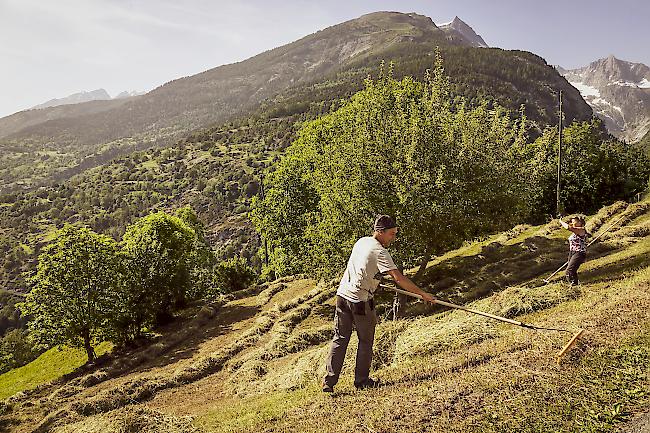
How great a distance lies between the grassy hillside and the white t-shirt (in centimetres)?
194

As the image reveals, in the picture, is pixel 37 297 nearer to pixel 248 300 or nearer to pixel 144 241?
pixel 144 241

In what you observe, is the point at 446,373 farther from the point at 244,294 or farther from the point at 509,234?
the point at 244,294

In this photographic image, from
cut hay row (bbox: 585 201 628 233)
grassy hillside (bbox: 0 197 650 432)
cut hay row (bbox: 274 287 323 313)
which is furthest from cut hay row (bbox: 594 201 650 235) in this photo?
cut hay row (bbox: 274 287 323 313)

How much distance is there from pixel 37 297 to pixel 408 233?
81.5 ft

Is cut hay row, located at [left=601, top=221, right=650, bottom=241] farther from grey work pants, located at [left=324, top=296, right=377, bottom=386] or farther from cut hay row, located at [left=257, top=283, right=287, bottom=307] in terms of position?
cut hay row, located at [left=257, top=283, right=287, bottom=307]

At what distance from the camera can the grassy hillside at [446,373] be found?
6.54 m

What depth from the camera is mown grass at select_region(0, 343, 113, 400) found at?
108ft

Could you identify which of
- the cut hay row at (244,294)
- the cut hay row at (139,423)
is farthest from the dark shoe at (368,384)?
the cut hay row at (244,294)

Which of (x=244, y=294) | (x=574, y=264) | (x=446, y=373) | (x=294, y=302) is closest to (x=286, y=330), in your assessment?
(x=294, y=302)

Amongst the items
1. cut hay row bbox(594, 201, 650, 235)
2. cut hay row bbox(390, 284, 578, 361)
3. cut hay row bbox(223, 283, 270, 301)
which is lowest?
cut hay row bbox(223, 283, 270, 301)

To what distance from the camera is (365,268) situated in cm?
788

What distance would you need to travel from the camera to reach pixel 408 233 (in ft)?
62.2

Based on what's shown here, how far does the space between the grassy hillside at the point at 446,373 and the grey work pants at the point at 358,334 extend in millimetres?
470

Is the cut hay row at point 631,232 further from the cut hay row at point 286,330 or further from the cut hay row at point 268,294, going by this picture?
the cut hay row at point 268,294
